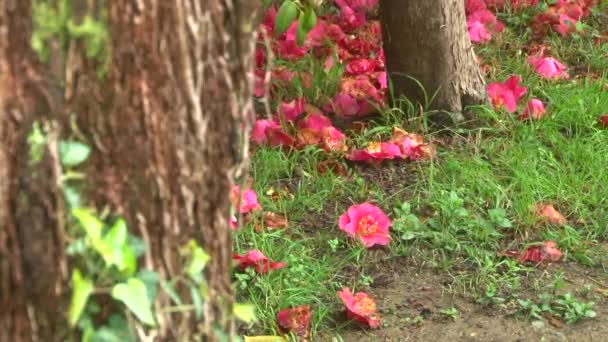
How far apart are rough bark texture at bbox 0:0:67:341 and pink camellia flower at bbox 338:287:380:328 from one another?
3.60ft

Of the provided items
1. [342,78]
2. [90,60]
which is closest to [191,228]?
[90,60]

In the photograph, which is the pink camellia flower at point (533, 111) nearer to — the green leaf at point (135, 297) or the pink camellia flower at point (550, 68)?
the pink camellia flower at point (550, 68)

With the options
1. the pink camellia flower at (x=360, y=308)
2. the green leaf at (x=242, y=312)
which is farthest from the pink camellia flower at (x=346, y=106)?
the green leaf at (x=242, y=312)

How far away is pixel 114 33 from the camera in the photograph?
61.2 inches

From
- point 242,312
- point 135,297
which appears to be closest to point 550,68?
point 242,312

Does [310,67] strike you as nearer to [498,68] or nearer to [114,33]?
[498,68]

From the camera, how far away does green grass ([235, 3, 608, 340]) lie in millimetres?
2846

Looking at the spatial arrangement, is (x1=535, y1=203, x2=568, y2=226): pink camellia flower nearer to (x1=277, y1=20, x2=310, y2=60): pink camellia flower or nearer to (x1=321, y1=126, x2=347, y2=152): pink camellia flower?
(x1=321, y1=126, x2=347, y2=152): pink camellia flower

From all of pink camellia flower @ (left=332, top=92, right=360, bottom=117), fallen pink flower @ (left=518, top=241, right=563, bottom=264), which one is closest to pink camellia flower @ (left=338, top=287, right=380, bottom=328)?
fallen pink flower @ (left=518, top=241, right=563, bottom=264)

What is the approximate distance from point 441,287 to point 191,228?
4.25ft

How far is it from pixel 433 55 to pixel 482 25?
2.98ft

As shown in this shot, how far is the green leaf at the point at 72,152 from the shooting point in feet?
5.22

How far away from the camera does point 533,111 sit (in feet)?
11.8

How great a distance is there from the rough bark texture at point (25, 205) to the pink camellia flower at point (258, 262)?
116cm
